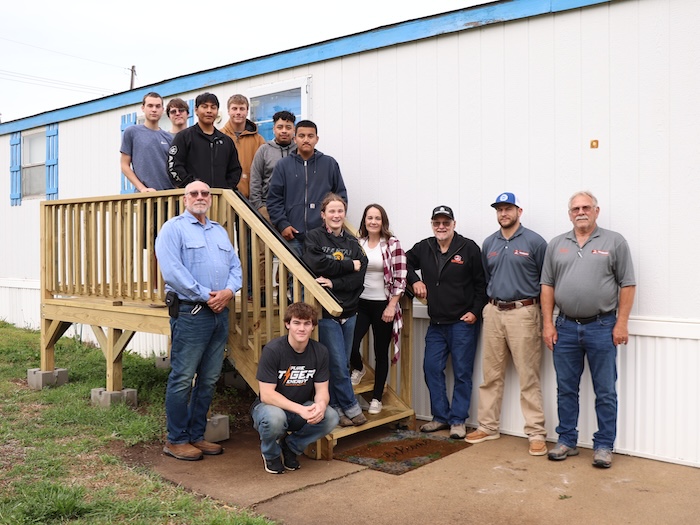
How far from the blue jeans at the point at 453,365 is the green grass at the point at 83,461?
2131 mm

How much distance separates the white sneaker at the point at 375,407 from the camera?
538 centimetres

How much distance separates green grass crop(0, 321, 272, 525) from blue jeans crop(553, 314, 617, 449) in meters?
2.30

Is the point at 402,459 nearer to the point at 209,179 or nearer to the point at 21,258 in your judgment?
the point at 209,179

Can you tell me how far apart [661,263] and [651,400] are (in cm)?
93

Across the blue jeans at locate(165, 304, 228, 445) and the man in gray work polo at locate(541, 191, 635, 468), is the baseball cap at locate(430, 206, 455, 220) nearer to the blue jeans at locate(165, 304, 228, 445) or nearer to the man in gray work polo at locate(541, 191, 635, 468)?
the man in gray work polo at locate(541, 191, 635, 468)

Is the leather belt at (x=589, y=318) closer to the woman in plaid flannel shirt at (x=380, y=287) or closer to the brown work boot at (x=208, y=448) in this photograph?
the woman in plaid flannel shirt at (x=380, y=287)

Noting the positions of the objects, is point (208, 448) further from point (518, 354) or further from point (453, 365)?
point (518, 354)

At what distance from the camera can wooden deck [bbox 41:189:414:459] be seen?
498cm

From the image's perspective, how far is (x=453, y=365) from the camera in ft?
17.9

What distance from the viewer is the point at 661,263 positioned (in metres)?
4.71

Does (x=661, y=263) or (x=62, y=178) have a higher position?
(x=62, y=178)

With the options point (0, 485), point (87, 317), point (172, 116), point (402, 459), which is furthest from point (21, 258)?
point (402, 459)

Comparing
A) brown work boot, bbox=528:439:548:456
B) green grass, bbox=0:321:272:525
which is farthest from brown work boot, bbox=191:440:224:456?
brown work boot, bbox=528:439:548:456

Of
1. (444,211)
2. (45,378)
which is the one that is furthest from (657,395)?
(45,378)
